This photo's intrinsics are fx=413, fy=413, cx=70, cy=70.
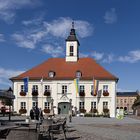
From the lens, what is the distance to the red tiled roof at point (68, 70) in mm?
69438

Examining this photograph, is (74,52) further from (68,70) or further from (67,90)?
(67,90)

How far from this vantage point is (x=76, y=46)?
73875 mm

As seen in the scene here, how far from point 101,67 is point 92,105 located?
7275 millimetres

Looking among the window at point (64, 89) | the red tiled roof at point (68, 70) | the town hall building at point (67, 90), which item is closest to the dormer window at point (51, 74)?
the town hall building at point (67, 90)

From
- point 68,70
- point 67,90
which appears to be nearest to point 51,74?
point 68,70

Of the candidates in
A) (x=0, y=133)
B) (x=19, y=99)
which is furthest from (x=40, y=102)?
(x=0, y=133)

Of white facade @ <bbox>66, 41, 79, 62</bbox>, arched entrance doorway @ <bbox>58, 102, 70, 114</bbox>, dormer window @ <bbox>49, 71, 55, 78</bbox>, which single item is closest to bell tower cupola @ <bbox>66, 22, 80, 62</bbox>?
white facade @ <bbox>66, 41, 79, 62</bbox>

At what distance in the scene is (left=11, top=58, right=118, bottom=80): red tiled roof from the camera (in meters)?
69.4

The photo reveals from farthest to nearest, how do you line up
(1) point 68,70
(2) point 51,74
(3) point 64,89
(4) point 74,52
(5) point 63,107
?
(4) point 74,52, (1) point 68,70, (2) point 51,74, (3) point 64,89, (5) point 63,107

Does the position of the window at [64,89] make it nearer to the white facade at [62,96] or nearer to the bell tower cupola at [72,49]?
the white facade at [62,96]

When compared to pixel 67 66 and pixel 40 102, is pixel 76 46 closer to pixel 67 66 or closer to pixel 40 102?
pixel 67 66

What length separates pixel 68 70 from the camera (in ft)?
233

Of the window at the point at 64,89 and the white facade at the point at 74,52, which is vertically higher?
the white facade at the point at 74,52

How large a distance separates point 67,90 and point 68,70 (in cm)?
359
